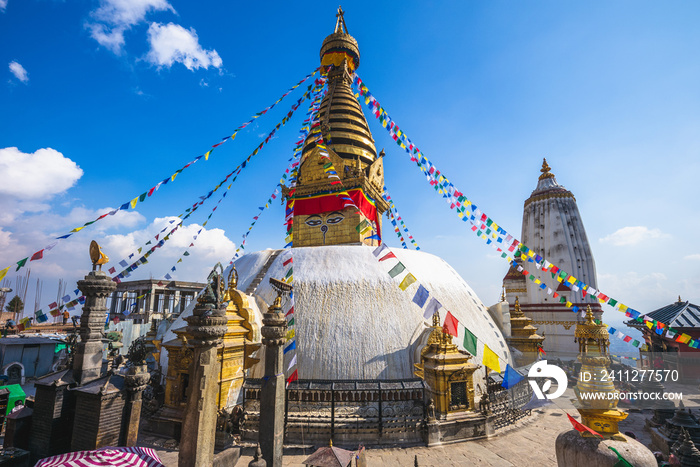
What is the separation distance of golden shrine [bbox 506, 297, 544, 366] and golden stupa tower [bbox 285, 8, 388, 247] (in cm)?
745

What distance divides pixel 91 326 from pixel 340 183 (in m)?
11.2

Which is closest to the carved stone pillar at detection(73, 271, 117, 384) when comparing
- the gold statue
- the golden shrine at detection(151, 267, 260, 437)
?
the gold statue

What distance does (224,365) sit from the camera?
27.7ft

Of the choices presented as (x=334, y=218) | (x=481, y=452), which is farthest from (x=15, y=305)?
(x=481, y=452)

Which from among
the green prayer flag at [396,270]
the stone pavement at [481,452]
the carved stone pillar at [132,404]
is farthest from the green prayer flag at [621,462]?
the carved stone pillar at [132,404]

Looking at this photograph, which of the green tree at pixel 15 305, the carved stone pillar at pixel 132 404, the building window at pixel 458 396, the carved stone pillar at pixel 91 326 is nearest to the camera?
the carved stone pillar at pixel 132 404

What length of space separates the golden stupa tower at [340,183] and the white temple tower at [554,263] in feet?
45.6

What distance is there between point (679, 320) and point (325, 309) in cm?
1904

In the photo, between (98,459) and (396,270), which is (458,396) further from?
(98,459)

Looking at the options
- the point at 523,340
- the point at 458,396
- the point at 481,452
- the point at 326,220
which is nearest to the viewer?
the point at 481,452

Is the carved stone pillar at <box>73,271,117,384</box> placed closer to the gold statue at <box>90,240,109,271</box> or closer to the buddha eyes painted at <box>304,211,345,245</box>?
the gold statue at <box>90,240,109,271</box>

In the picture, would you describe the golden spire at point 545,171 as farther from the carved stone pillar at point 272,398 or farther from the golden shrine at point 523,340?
the carved stone pillar at point 272,398

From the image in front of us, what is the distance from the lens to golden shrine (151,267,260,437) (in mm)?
8438

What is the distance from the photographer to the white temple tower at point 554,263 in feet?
72.9
